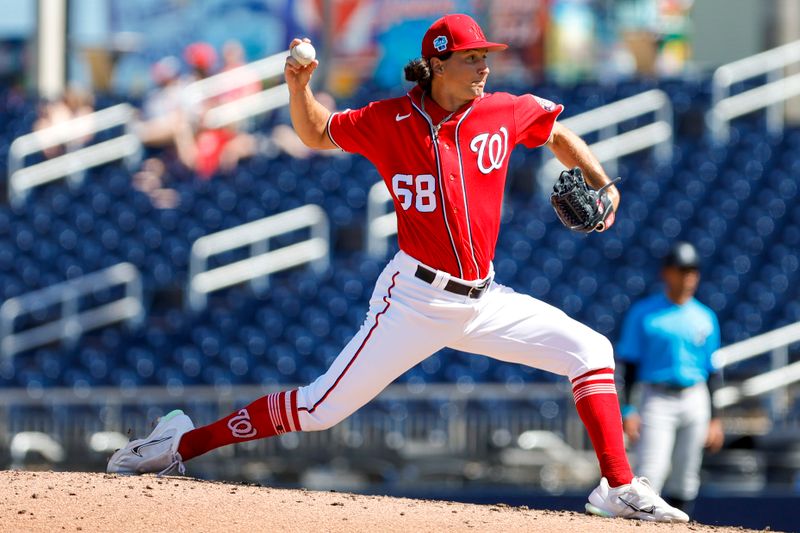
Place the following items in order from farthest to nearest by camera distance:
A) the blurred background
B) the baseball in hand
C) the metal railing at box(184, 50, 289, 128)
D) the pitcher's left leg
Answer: the metal railing at box(184, 50, 289, 128)
the blurred background
the pitcher's left leg
the baseball in hand

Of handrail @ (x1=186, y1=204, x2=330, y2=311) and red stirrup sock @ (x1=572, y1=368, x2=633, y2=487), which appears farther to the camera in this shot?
handrail @ (x1=186, y1=204, x2=330, y2=311)

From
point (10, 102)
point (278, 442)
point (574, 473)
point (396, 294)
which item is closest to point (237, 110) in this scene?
point (10, 102)

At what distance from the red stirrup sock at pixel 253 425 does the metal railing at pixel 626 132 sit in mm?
7744

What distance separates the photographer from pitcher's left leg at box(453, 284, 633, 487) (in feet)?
16.9

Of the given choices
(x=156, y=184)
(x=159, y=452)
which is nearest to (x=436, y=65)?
(x=159, y=452)

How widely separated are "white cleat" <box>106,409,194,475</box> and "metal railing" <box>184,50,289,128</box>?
845 cm

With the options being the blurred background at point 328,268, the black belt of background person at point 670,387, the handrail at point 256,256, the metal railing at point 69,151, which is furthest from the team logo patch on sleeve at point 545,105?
the metal railing at point 69,151

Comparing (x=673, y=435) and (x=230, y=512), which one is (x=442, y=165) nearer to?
(x=230, y=512)

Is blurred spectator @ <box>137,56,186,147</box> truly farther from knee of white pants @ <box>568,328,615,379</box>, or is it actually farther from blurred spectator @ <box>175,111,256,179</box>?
knee of white pants @ <box>568,328,615,379</box>

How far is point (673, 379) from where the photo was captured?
751 cm

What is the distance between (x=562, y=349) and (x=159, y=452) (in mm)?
1674

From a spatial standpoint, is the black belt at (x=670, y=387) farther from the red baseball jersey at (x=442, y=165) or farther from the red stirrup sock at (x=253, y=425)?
the red stirrup sock at (x=253, y=425)

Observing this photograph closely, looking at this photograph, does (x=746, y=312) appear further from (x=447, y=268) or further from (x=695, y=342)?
(x=447, y=268)

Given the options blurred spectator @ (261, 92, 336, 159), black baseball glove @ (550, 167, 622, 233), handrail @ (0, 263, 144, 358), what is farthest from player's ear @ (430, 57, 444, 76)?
blurred spectator @ (261, 92, 336, 159)
